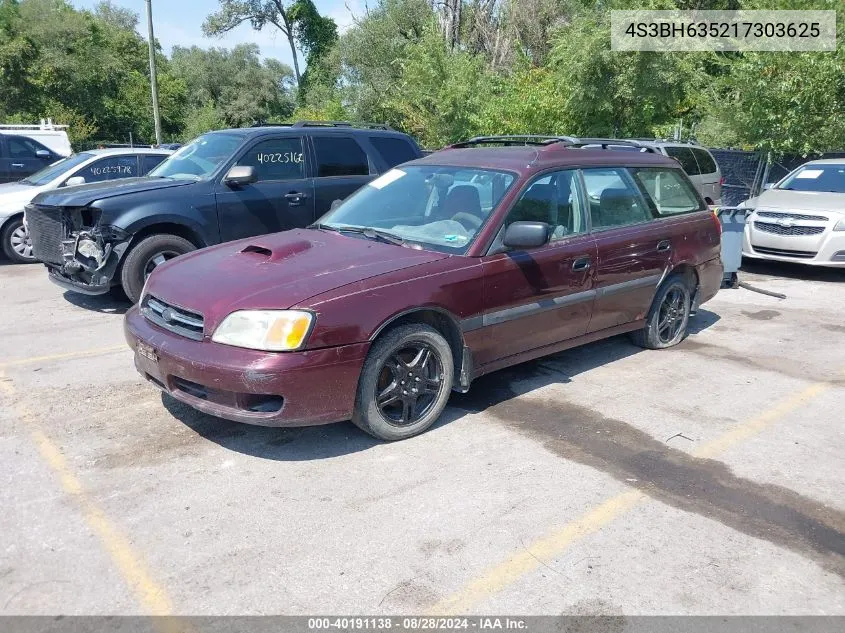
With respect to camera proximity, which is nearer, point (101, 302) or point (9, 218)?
point (101, 302)

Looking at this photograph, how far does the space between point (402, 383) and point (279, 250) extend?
1.19m

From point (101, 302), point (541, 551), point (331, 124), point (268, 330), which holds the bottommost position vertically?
point (541, 551)

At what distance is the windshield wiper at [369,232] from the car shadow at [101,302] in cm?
319

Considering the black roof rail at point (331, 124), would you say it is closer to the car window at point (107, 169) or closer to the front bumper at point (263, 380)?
the car window at point (107, 169)

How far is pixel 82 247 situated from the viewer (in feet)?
23.0

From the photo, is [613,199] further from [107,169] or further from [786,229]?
[107,169]

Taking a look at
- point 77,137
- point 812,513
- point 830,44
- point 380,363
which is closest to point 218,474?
point 380,363

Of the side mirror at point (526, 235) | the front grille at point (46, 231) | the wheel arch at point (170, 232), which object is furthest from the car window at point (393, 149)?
the side mirror at point (526, 235)

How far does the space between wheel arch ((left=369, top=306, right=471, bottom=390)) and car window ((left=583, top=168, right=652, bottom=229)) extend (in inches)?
62.9

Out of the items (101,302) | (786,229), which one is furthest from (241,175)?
(786,229)

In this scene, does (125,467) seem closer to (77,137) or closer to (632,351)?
(632,351)

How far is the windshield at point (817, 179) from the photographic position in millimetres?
10586

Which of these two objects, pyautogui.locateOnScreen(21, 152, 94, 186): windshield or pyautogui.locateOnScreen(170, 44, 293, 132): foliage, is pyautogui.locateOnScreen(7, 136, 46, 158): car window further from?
pyautogui.locateOnScreen(170, 44, 293, 132): foliage

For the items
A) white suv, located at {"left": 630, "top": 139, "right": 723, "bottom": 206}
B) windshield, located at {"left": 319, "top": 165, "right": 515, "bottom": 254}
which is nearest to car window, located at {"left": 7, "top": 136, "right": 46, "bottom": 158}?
windshield, located at {"left": 319, "top": 165, "right": 515, "bottom": 254}
